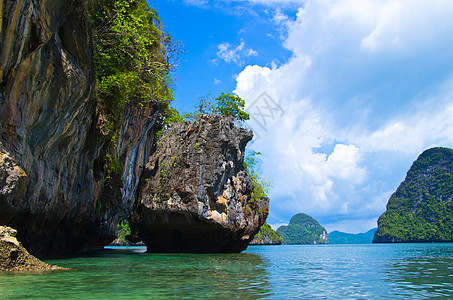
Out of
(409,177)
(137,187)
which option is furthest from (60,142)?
(409,177)

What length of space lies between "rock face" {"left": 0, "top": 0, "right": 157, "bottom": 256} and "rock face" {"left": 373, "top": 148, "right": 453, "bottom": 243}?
355ft

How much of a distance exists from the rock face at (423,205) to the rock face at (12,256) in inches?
4362

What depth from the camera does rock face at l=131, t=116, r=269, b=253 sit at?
20.5 m

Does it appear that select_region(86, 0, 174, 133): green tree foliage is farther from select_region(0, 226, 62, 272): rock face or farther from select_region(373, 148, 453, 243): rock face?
select_region(373, 148, 453, 243): rock face

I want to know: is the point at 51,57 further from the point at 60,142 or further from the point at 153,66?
the point at 153,66

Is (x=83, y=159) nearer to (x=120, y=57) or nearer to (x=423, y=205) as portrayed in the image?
(x=120, y=57)

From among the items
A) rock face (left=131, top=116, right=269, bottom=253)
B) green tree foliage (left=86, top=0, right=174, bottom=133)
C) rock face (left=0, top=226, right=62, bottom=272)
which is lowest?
rock face (left=0, top=226, right=62, bottom=272)

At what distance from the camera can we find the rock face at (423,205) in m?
97.7

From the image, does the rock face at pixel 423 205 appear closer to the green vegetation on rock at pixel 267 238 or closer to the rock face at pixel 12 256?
the green vegetation on rock at pixel 267 238

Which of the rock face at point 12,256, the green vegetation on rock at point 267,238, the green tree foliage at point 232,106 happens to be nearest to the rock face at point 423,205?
the green vegetation on rock at point 267,238

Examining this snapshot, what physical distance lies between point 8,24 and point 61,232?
12.0 metres

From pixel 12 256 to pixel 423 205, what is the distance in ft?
419

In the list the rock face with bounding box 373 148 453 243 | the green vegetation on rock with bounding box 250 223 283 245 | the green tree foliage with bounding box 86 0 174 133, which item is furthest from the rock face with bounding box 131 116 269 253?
the rock face with bounding box 373 148 453 243

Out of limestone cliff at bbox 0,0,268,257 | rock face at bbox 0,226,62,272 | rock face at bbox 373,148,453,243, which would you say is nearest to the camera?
rock face at bbox 0,226,62,272
